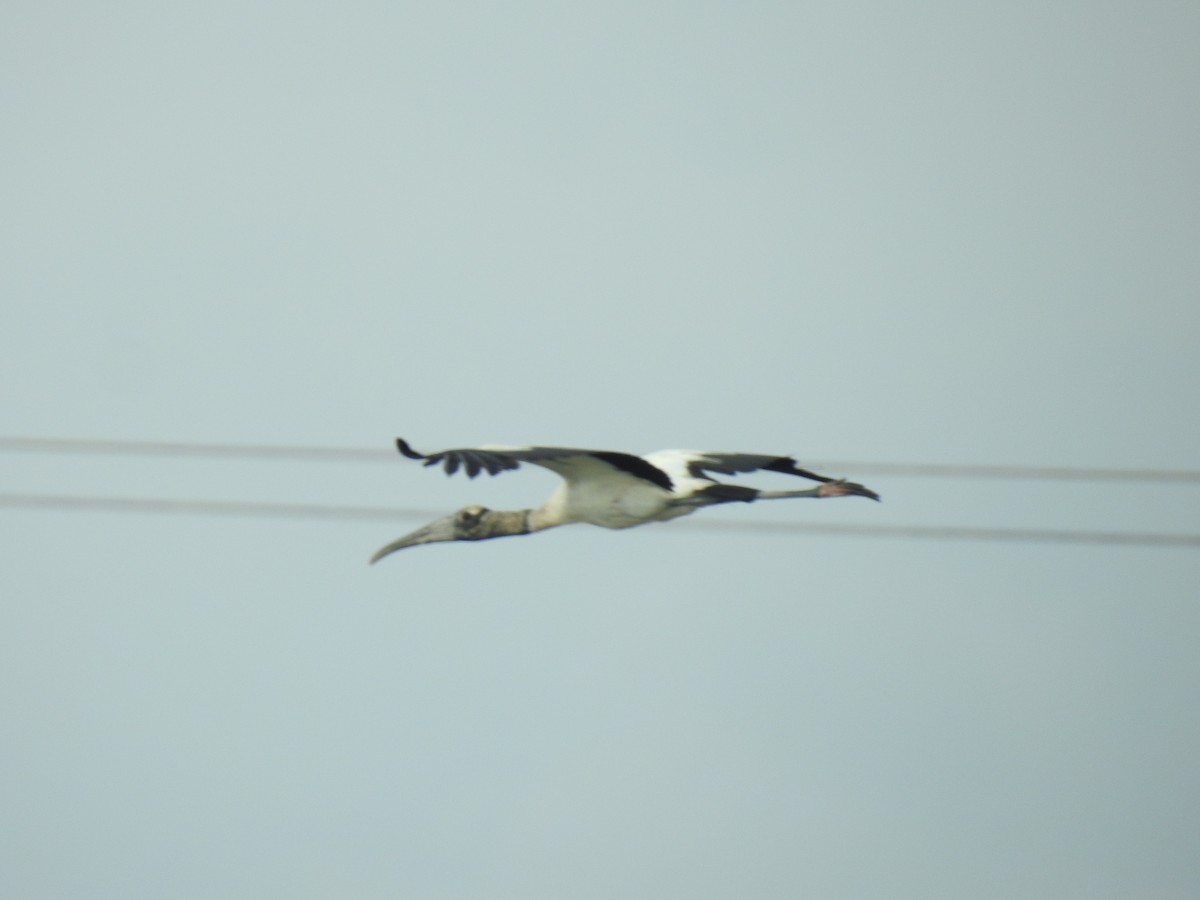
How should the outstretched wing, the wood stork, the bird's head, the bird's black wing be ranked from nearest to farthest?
the outstretched wing < the wood stork < the bird's black wing < the bird's head

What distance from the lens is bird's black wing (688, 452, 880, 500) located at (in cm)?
1645

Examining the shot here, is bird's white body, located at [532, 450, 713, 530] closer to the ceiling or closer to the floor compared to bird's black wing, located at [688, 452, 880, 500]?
closer to the floor

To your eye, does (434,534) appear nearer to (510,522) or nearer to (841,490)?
(510,522)

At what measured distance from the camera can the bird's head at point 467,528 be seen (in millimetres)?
17469

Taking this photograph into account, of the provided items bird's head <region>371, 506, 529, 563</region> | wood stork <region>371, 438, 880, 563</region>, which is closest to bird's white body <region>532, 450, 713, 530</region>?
wood stork <region>371, 438, 880, 563</region>

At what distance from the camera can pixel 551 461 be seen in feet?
51.3

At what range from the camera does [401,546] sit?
17875 millimetres

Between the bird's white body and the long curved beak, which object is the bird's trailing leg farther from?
the long curved beak

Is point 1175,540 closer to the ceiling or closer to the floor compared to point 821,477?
closer to the floor

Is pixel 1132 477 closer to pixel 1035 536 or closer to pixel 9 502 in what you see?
pixel 1035 536

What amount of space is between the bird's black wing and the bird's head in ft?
5.50

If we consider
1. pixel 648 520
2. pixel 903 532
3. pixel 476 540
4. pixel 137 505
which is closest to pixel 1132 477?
pixel 903 532

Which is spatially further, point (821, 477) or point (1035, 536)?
point (821, 477)

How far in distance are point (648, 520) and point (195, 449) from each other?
3.75 meters
